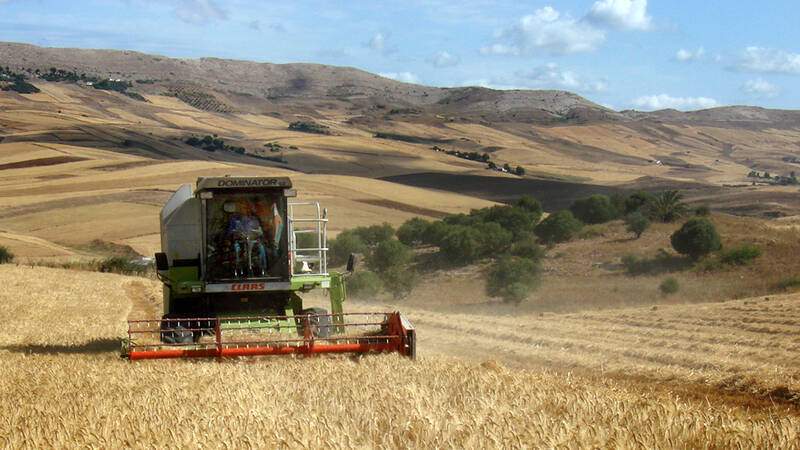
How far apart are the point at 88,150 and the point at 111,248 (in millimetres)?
37374

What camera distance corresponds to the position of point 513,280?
119ft

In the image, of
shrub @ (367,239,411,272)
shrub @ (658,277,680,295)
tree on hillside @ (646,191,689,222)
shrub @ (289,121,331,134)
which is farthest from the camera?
shrub @ (289,121,331,134)

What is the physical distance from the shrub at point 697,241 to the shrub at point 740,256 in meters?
1.31

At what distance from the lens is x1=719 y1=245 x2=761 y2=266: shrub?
1458 inches

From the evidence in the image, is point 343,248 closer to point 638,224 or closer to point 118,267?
point 118,267

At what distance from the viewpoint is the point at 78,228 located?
167ft

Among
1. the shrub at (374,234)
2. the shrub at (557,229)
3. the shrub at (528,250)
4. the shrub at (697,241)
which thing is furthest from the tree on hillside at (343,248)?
the shrub at (697,241)

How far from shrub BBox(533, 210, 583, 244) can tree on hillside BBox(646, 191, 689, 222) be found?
4.67m

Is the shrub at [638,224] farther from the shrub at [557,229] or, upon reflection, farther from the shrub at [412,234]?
the shrub at [412,234]

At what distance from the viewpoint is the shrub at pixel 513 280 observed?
3497 cm

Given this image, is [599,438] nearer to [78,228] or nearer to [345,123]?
[78,228]

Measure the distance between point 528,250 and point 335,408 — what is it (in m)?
37.2

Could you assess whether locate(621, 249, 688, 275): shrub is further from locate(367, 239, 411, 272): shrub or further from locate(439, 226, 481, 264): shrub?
locate(367, 239, 411, 272): shrub

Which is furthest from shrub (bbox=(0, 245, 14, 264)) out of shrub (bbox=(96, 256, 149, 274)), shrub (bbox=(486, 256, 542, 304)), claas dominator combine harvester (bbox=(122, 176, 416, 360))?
claas dominator combine harvester (bbox=(122, 176, 416, 360))
